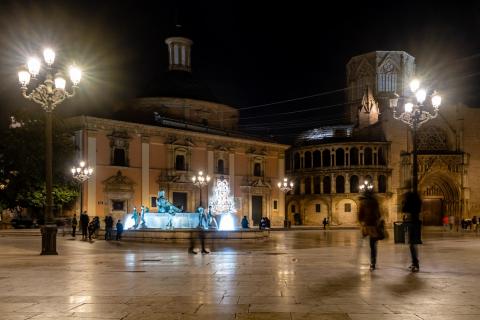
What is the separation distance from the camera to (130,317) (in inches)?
263

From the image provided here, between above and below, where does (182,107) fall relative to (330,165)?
above

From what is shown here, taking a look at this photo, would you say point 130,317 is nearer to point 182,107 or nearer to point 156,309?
point 156,309

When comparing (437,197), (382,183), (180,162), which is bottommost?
(437,197)

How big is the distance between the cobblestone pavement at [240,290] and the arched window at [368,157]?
148 feet

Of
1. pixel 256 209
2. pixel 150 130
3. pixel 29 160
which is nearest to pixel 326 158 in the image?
pixel 256 209

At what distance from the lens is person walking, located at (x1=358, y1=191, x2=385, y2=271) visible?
11.6 m

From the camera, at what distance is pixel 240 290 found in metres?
8.80

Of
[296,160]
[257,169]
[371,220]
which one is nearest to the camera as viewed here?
[371,220]

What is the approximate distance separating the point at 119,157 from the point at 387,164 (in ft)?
95.3

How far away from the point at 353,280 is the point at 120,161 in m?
34.4

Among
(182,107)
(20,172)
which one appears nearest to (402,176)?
(182,107)

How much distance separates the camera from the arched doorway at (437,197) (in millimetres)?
55656

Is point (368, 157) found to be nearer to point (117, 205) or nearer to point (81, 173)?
point (117, 205)

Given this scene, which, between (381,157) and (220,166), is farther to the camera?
(381,157)
